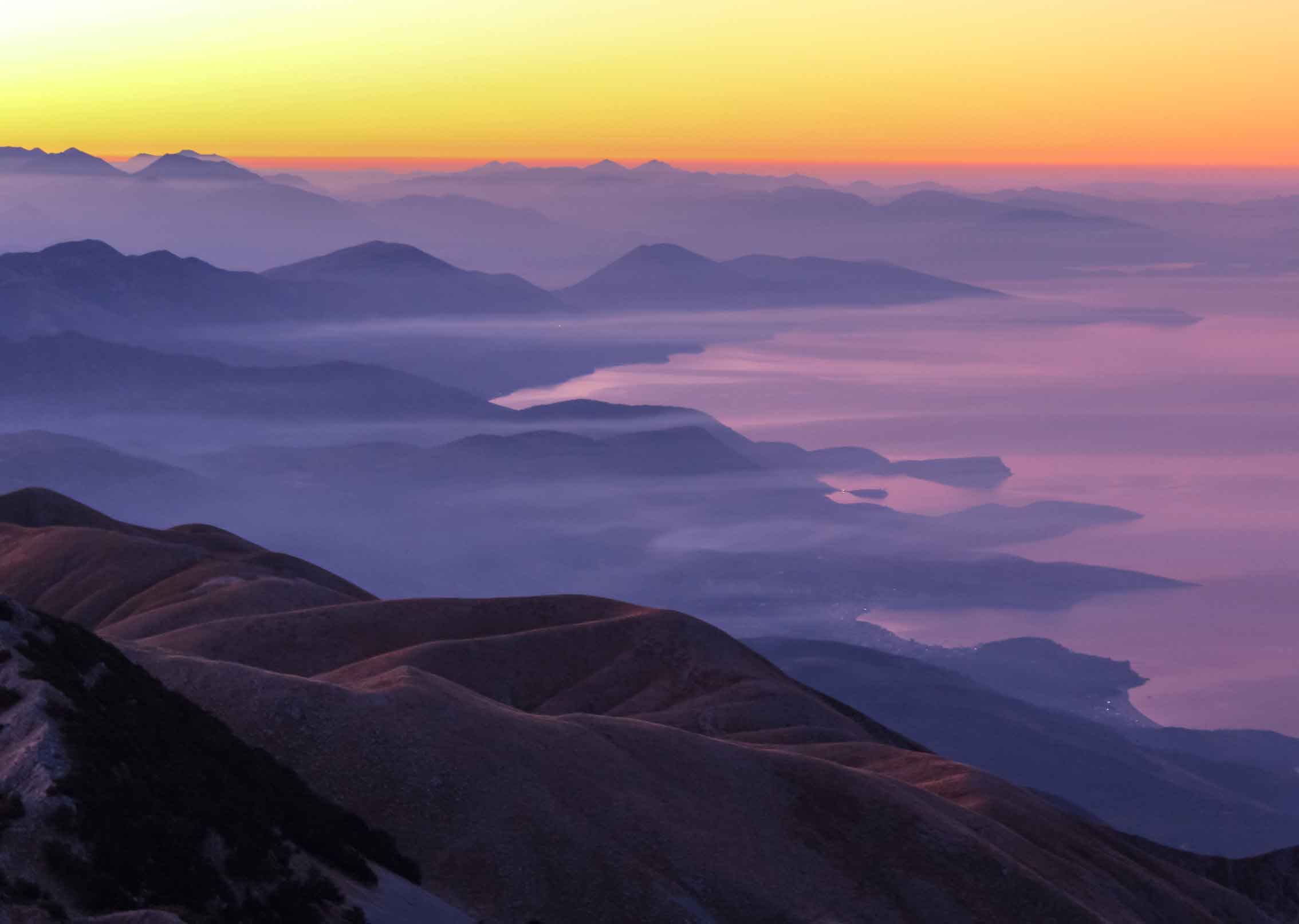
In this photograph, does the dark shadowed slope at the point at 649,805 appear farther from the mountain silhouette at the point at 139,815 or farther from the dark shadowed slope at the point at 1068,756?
the dark shadowed slope at the point at 1068,756

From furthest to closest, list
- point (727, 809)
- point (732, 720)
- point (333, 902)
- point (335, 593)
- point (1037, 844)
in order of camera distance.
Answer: point (335, 593) → point (732, 720) → point (1037, 844) → point (727, 809) → point (333, 902)

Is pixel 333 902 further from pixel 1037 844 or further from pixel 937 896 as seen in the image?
pixel 1037 844

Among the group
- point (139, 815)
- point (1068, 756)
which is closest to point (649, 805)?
point (139, 815)

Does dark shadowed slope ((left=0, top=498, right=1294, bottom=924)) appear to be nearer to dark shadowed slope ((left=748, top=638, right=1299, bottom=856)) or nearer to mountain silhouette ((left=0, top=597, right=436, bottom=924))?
mountain silhouette ((left=0, top=597, right=436, bottom=924))

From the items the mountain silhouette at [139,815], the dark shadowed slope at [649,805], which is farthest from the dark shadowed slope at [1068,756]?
the mountain silhouette at [139,815]

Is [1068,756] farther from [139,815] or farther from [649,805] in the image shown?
[139,815]

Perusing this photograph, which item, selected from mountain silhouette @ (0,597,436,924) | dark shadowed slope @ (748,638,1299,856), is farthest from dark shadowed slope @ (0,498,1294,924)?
dark shadowed slope @ (748,638,1299,856)

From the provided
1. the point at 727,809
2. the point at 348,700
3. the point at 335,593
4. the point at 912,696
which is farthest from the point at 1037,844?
the point at 912,696
